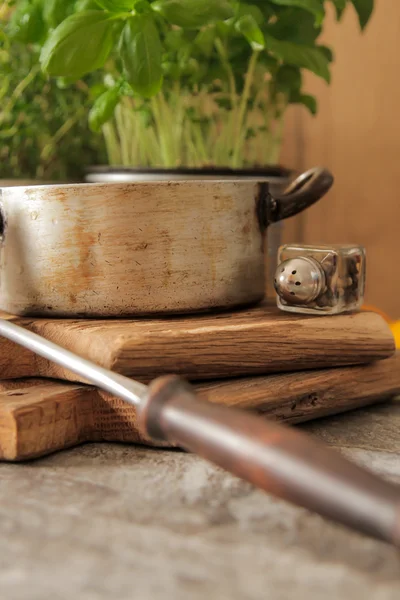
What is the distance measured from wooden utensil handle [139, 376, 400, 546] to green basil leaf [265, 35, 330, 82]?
0.55 metres

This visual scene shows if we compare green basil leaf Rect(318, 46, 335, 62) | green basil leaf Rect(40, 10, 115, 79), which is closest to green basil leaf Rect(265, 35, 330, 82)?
green basil leaf Rect(318, 46, 335, 62)

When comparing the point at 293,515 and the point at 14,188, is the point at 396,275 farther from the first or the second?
the point at 293,515

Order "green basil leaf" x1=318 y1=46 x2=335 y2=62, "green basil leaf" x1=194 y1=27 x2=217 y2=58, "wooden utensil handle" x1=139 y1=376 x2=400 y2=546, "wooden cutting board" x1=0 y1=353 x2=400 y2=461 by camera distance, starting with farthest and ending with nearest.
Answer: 1. "green basil leaf" x1=318 y1=46 x2=335 y2=62
2. "green basil leaf" x1=194 y1=27 x2=217 y2=58
3. "wooden cutting board" x1=0 y1=353 x2=400 y2=461
4. "wooden utensil handle" x1=139 y1=376 x2=400 y2=546

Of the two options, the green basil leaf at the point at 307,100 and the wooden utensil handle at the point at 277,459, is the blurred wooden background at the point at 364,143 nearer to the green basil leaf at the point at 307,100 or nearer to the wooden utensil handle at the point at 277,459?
the green basil leaf at the point at 307,100

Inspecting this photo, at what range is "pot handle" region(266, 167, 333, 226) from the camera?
768 mm

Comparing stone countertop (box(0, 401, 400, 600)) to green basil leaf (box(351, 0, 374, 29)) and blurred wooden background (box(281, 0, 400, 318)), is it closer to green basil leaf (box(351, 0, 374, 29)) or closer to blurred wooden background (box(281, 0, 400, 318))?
green basil leaf (box(351, 0, 374, 29))

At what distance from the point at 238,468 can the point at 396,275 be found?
997mm

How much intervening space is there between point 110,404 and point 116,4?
1.38 feet

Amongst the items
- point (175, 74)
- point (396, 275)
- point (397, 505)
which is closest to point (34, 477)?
point (397, 505)

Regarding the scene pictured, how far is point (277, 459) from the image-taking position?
392 mm

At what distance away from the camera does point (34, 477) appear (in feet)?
1.73

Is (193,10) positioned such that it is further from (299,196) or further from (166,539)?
(166,539)

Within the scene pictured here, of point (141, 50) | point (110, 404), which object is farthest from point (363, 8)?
point (110, 404)

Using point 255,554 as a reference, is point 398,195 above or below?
above
